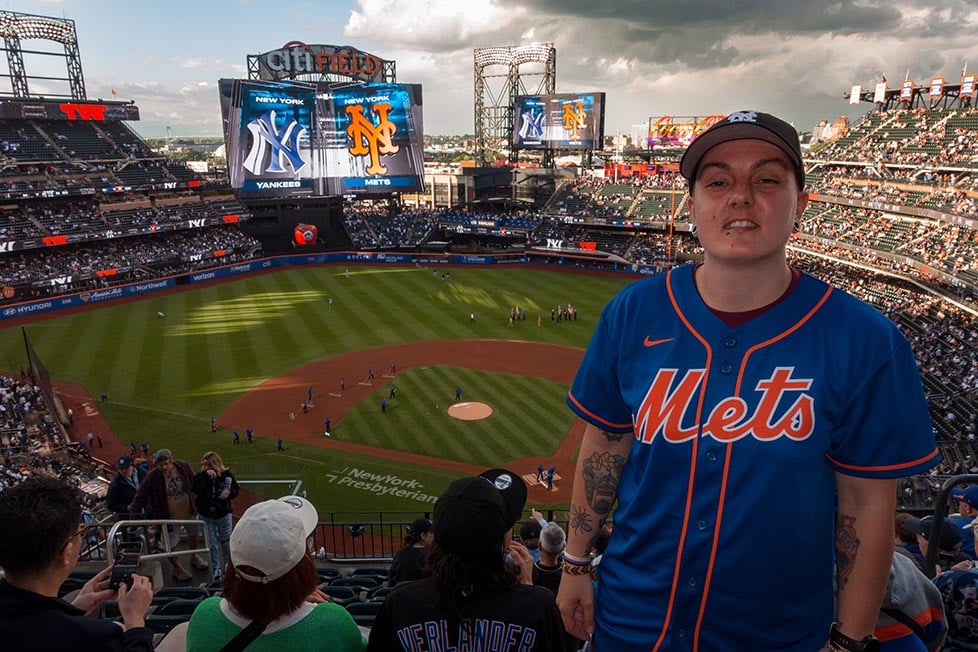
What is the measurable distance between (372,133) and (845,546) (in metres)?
59.7

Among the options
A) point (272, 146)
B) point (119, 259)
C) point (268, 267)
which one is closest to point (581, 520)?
point (119, 259)

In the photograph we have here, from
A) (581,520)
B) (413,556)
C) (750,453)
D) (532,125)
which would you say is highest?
(532,125)

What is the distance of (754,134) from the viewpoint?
7.85 feet

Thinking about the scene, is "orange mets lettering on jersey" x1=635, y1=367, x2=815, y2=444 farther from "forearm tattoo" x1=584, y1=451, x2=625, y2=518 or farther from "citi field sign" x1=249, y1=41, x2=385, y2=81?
"citi field sign" x1=249, y1=41, x2=385, y2=81

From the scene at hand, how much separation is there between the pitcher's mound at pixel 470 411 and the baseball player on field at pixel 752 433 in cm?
2307

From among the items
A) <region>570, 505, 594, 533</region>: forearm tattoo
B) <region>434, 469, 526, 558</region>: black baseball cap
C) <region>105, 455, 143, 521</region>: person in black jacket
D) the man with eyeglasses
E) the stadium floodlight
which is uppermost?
the stadium floodlight

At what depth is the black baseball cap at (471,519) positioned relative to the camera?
2.56 meters

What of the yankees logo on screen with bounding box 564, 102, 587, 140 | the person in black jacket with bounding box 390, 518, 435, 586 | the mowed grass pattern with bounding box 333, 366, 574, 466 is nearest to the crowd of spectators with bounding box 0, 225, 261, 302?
the mowed grass pattern with bounding box 333, 366, 574, 466

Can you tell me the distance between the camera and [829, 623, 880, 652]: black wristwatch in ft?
7.40

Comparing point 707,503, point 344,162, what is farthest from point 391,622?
point 344,162

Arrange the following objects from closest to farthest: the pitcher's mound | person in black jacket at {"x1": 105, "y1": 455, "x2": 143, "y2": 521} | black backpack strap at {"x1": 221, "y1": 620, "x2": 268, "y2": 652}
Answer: black backpack strap at {"x1": 221, "y1": 620, "x2": 268, "y2": 652} → person in black jacket at {"x1": 105, "y1": 455, "x2": 143, "y2": 521} → the pitcher's mound

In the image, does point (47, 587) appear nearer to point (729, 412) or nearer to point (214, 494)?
point (729, 412)

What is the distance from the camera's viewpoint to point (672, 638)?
240 cm

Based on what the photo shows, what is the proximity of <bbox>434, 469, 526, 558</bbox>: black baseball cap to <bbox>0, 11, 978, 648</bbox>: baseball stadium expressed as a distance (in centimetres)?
160
